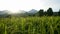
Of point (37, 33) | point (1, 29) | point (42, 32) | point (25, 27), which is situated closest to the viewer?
point (42, 32)

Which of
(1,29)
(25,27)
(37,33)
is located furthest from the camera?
(25,27)

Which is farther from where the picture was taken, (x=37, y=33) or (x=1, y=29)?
(x=1, y=29)

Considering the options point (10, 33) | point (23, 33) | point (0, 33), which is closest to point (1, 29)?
point (0, 33)

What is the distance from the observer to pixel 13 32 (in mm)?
2236

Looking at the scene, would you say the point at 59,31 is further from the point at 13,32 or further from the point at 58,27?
the point at 13,32

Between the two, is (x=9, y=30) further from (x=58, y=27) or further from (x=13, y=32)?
(x=58, y=27)

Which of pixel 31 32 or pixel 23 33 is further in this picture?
pixel 23 33

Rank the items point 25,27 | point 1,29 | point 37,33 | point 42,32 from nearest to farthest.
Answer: point 42,32 < point 37,33 < point 1,29 < point 25,27

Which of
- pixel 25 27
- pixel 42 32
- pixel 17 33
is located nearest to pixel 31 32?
pixel 42 32

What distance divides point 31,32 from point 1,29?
24.0 inches

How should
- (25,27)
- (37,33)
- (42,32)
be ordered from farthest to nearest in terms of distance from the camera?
1. (25,27)
2. (37,33)
3. (42,32)

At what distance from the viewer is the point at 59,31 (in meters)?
2.43

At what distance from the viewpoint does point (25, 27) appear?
8.55 feet

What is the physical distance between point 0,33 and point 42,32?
2.40 feet
